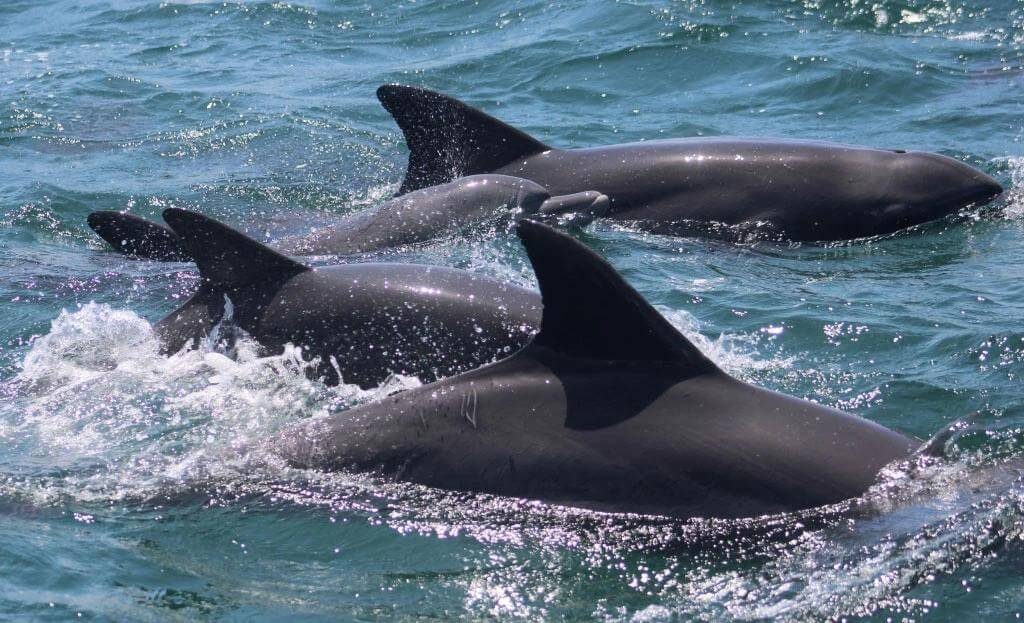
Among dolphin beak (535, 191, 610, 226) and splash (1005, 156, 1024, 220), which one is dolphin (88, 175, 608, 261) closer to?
dolphin beak (535, 191, 610, 226)

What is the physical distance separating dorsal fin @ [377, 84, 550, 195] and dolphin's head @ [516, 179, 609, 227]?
818 millimetres

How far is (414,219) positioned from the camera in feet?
40.1

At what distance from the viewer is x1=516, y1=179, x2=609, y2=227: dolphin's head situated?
1277cm

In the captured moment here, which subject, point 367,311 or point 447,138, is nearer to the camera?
point 367,311

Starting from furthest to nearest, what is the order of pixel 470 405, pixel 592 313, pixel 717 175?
pixel 717 175
pixel 470 405
pixel 592 313

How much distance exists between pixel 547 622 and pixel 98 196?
1055 centimetres

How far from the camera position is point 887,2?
72.4 ft

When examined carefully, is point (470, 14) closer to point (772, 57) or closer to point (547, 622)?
point (772, 57)

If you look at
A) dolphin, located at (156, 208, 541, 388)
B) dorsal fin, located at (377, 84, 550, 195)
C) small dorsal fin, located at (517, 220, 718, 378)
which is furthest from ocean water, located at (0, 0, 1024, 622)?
dorsal fin, located at (377, 84, 550, 195)

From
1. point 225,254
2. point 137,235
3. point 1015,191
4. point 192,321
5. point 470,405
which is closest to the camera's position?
point 470,405

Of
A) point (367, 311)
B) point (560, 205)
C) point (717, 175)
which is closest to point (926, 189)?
point (717, 175)

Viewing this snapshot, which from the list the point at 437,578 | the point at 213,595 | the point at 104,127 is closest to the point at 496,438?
the point at 437,578

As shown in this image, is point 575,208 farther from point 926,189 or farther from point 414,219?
point 926,189

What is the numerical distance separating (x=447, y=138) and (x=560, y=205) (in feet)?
5.21
